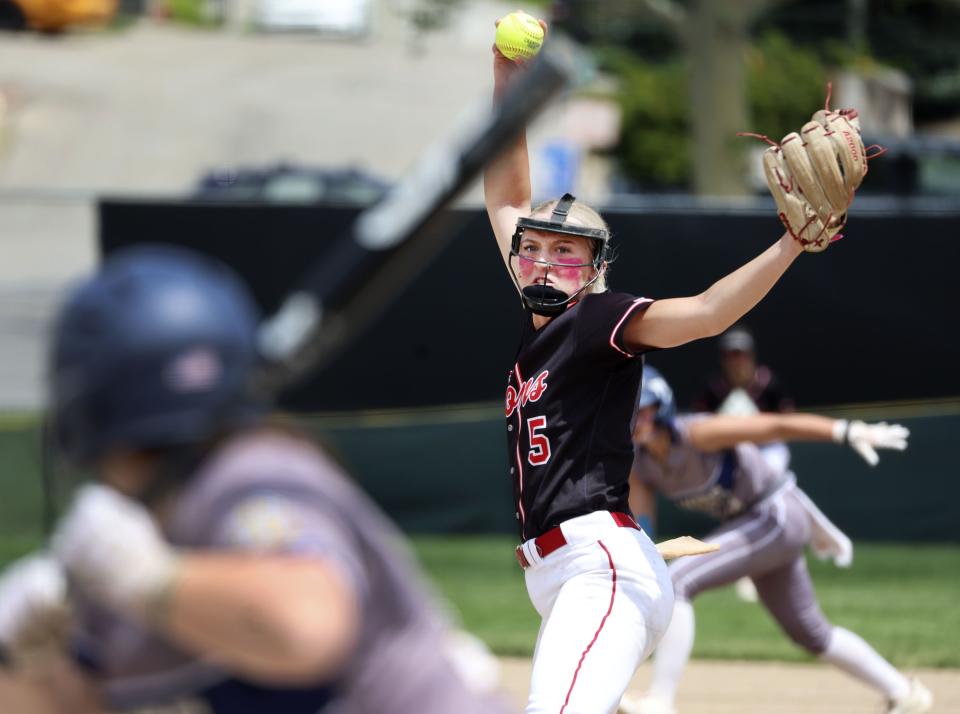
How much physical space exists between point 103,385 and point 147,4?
1379 inches

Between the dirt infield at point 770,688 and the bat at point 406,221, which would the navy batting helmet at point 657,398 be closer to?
the dirt infield at point 770,688

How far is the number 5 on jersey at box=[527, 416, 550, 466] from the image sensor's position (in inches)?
159

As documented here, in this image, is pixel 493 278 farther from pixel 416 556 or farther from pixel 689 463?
pixel 689 463

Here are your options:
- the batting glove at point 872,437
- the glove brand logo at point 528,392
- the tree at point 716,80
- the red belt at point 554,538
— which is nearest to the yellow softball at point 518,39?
the glove brand logo at point 528,392

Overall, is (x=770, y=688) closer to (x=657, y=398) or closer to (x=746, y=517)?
(x=746, y=517)

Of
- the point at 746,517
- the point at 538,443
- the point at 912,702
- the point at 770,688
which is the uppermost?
the point at 538,443

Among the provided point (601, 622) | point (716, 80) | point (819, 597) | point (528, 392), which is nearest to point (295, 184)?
point (716, 80)

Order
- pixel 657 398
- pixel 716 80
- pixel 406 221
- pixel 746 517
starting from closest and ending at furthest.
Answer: pixel 406 221 → pixel 657 398 → pixel 746 517 → pixel 716 80

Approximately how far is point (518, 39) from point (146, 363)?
296 centimetres

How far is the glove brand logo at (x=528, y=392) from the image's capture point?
4.09 meters

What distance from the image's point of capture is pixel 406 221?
7.95 feet

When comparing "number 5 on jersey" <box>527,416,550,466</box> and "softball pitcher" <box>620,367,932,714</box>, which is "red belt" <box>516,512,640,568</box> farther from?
"softball pitcher" <box>620,367,932,714</box>

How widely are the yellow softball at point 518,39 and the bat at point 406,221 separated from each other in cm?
227

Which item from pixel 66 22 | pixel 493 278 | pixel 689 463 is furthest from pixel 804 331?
pixel 66 22
